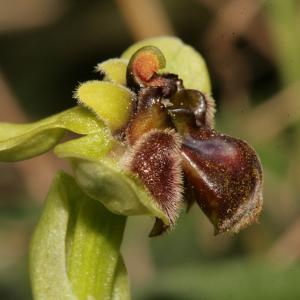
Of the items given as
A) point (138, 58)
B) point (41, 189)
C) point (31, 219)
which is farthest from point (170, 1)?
point (138, 58)

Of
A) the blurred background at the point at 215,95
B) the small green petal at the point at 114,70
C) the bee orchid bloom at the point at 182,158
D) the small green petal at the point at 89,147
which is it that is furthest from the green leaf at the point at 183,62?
the blurred background at the point at 215,95

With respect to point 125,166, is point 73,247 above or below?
below

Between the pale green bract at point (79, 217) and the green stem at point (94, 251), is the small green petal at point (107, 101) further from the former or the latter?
the green stem at point (94, 251)

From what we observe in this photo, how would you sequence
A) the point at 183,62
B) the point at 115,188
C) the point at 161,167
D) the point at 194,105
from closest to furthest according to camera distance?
the point at 115,188, the point at 161,167, the point at 194,105, the point at 183,62

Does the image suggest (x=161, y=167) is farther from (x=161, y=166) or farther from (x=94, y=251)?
(x=94, y=251)

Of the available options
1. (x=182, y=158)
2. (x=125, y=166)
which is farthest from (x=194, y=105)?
(x=125, y=166)

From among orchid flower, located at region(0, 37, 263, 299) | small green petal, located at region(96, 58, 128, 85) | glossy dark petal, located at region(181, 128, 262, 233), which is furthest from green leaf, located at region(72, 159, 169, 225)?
small green petal, located at region(96, 58, 128, 85)

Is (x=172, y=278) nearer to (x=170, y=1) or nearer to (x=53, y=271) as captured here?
(x=53, y=271)
